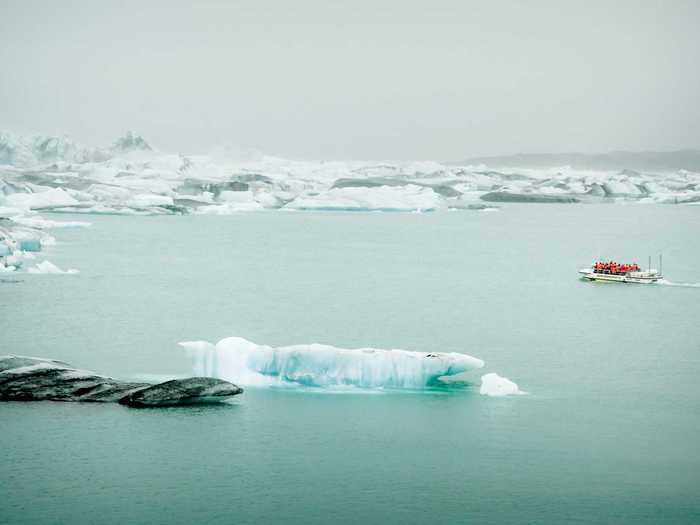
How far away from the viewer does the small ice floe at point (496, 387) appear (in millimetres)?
12441

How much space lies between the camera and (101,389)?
1191cm

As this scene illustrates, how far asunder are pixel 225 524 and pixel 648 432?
526 cm

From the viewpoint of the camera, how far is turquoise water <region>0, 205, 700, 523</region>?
29.2 feet

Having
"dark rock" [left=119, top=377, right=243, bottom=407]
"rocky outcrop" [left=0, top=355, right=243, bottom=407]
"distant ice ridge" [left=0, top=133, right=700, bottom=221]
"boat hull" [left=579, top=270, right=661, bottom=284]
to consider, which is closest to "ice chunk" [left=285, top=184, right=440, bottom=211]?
"distant ice ridge" [left=0, top=133, right=700, bottom=221]

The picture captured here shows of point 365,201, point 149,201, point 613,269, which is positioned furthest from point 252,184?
point 613,269

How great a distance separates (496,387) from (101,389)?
16.2ft

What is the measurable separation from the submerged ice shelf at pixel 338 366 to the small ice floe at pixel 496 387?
0.98 ft

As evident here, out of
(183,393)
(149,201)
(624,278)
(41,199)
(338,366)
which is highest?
(149,201)

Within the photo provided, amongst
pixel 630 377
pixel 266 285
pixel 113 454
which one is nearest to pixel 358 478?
pixel 113 454

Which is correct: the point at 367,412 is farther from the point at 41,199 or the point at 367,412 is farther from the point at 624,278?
the point at 41,199

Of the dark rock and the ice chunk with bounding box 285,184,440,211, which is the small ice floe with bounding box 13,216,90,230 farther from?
the dark rock

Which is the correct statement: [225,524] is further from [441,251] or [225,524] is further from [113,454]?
[441,251]

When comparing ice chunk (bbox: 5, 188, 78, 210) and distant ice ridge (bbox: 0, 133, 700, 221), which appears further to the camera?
distant ice ridge (bbox: 0, 133, 700, 221)

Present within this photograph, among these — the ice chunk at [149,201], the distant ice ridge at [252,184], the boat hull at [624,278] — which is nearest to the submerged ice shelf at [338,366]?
the boat hull at [624,278]
